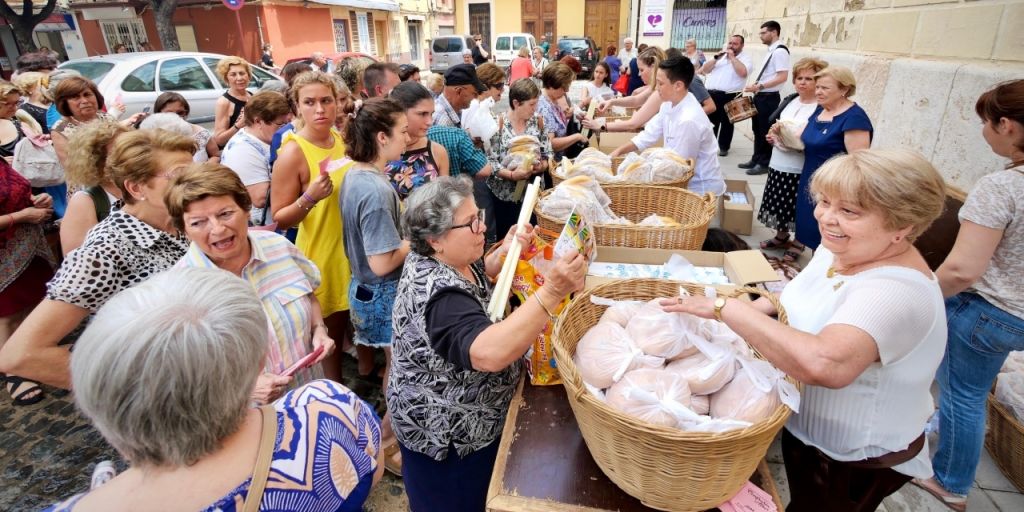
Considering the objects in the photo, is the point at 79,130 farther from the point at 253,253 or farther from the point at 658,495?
the point at 658,495

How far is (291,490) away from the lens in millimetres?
1048

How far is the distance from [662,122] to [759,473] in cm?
313

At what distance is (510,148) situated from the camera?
3.87m

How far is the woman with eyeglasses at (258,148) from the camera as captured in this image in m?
3.15

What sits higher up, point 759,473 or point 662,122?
point 662,122

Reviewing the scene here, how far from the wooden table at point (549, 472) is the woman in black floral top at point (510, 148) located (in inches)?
93.6

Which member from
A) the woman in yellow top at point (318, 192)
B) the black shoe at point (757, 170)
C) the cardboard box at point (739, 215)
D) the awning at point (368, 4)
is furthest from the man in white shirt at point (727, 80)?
the awning at point (368, 4)

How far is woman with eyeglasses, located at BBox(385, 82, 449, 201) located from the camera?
9.42 ft

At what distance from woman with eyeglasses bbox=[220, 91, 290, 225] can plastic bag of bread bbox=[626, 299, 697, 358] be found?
2447 mm

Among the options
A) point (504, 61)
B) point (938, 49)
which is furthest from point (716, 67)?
point (504, 61)

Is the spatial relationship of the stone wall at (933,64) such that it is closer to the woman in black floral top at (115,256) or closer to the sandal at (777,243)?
the sandal at (777,243)

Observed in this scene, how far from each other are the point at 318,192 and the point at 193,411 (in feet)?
5.44

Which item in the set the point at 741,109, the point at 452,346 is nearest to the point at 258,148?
the point at 452,346

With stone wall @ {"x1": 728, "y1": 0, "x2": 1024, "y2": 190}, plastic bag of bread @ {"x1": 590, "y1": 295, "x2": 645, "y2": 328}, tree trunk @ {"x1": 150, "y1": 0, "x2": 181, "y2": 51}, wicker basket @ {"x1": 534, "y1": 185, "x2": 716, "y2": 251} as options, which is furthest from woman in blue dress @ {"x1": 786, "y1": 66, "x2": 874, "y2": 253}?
tree trunk @ {"x1": 150, "y1": 0, "x2": 181, "y2": 51}
